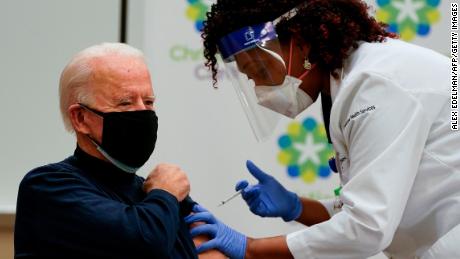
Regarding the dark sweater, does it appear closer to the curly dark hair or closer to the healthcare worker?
the healthcare worker

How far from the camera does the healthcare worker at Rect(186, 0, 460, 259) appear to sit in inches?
53.4

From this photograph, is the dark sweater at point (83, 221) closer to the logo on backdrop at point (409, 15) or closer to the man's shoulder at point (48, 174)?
the man's shoulder at point (48, 174)

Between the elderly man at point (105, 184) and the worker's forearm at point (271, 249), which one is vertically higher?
the elderly man at point (105, 184)

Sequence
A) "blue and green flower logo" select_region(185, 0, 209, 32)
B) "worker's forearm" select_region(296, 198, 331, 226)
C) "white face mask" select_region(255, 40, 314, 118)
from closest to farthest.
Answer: "white face mask" select_region(255, 40, 314, 118)
"worker's forearm" select_region(296, 198, 331, 226)
"blue and green flower logo" select_region(185, 0, 209, 32)

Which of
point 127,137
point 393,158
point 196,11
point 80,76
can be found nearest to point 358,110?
point 393,158

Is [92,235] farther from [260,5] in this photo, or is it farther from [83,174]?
[260,5]

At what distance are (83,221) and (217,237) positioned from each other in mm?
433

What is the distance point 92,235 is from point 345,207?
62cm

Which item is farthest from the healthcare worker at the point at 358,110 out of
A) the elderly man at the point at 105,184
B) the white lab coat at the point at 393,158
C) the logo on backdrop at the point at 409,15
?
the logo on backdrop at the point at 409,15

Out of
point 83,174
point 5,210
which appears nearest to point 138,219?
point 83,174

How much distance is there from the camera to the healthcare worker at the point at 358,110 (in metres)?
1.36

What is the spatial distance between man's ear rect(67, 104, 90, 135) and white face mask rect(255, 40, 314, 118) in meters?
0.53

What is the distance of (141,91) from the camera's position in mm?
1372

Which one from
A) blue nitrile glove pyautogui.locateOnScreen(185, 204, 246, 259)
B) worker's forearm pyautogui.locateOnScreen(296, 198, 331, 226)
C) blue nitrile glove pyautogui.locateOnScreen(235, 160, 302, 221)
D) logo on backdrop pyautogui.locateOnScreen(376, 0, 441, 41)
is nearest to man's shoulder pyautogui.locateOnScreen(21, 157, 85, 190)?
blue nitrile glove pyautogui.locateOnScreen(185, 204, 246, 259)
